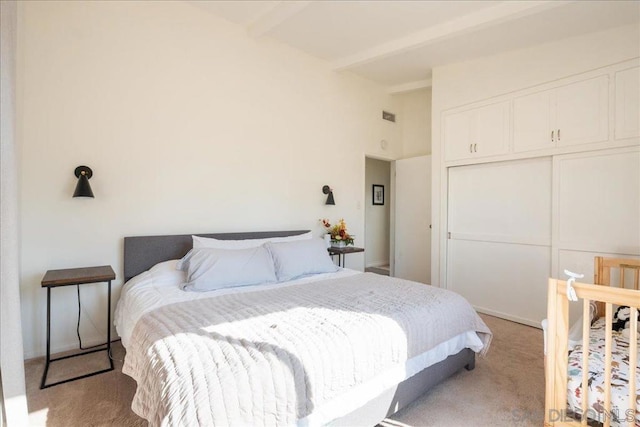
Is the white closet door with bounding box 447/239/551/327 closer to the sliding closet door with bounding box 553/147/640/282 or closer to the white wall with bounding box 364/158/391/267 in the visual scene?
the sliding closet door with bounding box 553/147/640/282

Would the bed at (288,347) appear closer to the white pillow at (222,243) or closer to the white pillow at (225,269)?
the white pillow at (225,269)

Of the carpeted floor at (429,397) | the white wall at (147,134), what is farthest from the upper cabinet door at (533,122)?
the white wall at (147,134)

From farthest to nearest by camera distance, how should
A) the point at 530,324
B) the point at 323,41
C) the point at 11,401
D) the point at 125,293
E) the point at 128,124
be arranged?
the point at 323,41
the point at 530,324
the point at 128,124
the point at 125,293
the point at 11,401

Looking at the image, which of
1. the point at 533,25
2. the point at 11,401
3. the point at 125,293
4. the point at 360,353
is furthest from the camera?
the point at 533,25

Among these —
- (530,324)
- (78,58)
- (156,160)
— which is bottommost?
(530,324)

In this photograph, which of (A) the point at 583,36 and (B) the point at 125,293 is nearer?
(B) the point at 125,293

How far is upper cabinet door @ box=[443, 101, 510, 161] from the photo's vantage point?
3506mm

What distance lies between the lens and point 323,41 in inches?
140

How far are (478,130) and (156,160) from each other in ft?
11.2

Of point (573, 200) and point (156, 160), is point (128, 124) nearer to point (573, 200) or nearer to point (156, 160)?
point (156, 160)

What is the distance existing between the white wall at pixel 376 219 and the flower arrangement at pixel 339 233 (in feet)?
6.55

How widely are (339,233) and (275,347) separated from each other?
2.69m

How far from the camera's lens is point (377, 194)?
6188 millimetres

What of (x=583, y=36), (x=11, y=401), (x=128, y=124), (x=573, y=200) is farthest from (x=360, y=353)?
(x=583, y=36)
